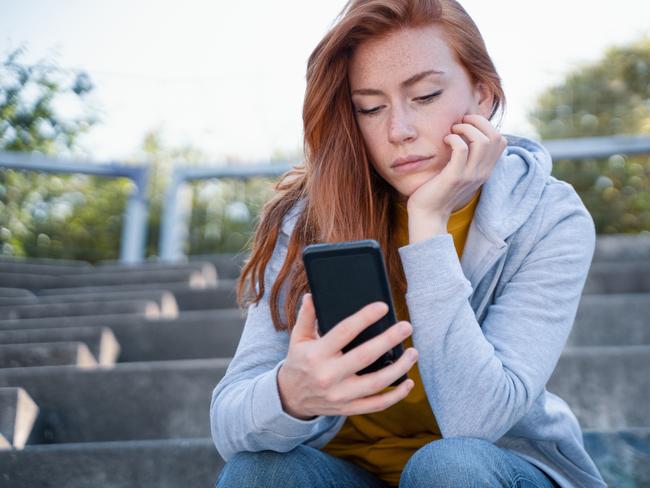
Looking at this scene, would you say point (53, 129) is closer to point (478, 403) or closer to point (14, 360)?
point (14, 360)

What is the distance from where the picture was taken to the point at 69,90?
505 centimetres

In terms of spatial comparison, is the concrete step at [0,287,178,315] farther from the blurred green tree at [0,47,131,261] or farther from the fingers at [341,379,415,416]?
the fingers at [341,379,415,416]

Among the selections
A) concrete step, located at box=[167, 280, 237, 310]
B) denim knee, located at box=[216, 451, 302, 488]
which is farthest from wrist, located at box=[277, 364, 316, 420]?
concrete step, located at box=[167, 280, 237, 310]

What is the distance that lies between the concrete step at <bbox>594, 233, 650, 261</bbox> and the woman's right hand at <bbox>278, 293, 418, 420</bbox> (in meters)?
2.76

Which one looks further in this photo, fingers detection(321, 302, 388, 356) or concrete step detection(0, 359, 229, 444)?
concrete step detection(0, 359, 229, 444)

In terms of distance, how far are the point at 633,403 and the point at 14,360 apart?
2.01 meters

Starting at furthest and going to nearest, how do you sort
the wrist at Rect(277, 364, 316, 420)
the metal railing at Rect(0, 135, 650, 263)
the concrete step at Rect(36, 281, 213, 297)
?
the metal railing at Rect(0, 135, 650, 263)
the concrete step at Rect(36, 281, 213, 297)
the wrist at Rect(277, 364, 316, 420)

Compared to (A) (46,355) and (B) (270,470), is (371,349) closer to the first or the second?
(B) (270,470)

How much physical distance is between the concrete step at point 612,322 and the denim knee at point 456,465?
140 centimetres

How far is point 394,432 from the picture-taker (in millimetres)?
1741

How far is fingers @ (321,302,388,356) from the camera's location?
1.27 meters

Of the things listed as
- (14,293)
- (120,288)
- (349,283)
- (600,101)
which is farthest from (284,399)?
(600,101)

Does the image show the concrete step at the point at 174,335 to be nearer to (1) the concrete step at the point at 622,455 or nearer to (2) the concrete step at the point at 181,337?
(2) the concrete step at the point at 181,337

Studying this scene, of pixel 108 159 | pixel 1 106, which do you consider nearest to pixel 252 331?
pixel 1 106
